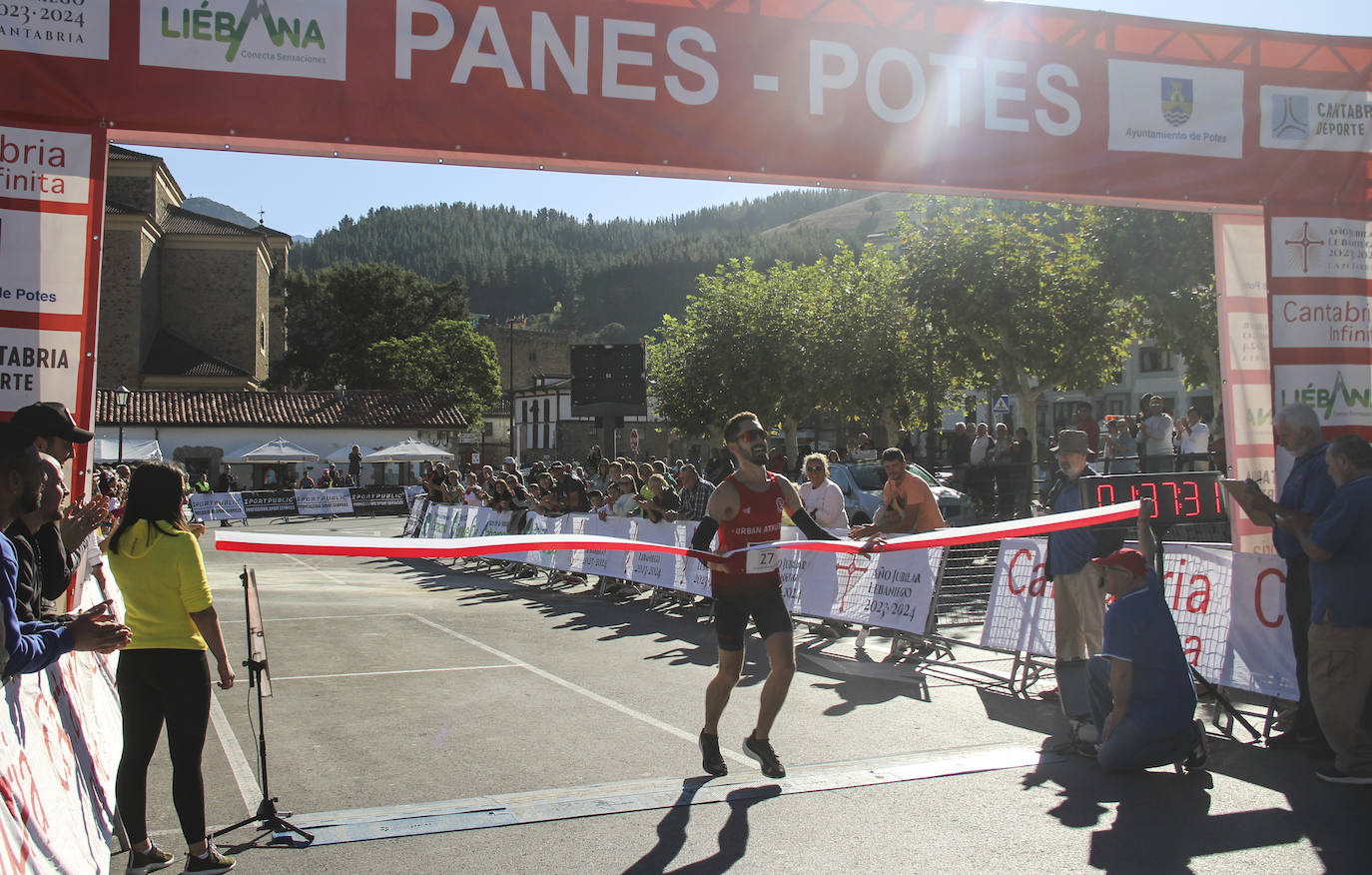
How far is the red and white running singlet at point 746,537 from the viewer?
6.23 metres

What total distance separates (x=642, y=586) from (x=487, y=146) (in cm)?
968

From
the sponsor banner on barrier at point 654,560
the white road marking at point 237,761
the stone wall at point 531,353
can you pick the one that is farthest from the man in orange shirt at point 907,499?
the stone wall at point 531,353

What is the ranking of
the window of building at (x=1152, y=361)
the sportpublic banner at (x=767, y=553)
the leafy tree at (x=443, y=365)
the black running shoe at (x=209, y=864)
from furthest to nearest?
the leafy tree at (x=443, y=365)
the window of building at (x=1152, y=361)
the sportpublic banner at (x=767, y=553)
the black running shoe at (x=209, y=864)

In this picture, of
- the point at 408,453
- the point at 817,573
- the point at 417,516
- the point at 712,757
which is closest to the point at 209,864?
the point at 712,757

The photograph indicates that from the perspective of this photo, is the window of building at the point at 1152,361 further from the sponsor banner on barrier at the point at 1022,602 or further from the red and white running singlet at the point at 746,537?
the red and white running singlet at the point at 746,537

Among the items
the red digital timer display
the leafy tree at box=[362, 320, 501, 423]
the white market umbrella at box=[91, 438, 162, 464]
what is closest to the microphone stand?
the red digital timer display

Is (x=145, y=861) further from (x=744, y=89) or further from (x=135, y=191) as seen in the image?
(x=135, y=191)

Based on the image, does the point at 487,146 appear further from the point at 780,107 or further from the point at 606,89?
the point at 780,107

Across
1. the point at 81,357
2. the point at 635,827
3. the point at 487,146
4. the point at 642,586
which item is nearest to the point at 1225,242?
the point at 487,146

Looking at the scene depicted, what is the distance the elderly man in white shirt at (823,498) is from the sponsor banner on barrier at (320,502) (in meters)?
32.4

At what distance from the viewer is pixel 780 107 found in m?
7.68

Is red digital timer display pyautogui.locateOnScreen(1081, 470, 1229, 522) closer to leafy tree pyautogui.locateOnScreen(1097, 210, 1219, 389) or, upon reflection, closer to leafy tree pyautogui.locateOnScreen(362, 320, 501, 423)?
leafy tree pyautogui.locateOnScreen(1097, 210, 1219, 389)

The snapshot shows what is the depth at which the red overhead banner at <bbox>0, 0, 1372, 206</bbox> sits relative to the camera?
6.67 m

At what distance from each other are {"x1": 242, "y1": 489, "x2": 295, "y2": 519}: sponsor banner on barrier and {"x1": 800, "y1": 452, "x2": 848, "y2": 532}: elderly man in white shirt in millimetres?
32456
